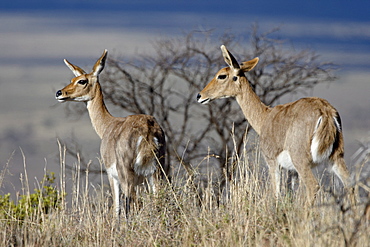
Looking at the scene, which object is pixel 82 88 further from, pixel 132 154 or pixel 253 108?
pixel 253 108

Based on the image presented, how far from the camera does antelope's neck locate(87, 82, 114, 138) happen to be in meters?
9.23

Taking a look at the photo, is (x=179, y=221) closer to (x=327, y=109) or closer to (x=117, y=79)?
(x=327, y=109)

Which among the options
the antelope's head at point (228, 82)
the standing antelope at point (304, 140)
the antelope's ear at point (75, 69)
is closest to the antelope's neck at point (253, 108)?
the antelope's head at point (228, 82)

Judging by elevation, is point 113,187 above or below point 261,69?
below

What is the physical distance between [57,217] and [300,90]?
8797 mm

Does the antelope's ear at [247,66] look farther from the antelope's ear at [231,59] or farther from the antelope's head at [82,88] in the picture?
the antelope's head at [82,88]

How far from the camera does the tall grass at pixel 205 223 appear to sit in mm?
4879

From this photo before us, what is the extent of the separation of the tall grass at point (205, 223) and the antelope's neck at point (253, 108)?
1.56 metres

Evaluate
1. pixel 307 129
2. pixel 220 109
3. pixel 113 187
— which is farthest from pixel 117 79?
pixel 307 129

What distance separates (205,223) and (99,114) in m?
4.10

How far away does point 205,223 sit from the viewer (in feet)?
18.8

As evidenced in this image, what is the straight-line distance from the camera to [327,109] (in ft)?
23.4

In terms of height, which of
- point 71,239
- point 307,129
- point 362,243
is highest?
point 307,129

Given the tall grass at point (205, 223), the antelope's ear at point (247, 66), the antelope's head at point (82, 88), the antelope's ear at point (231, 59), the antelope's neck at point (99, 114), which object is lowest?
the tall grass at point (205, 223)
